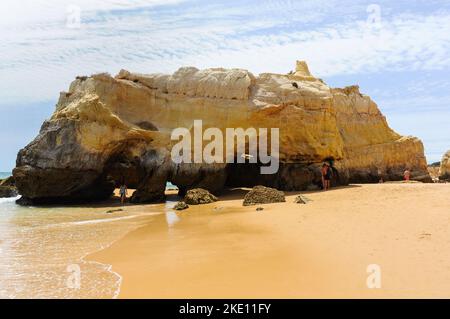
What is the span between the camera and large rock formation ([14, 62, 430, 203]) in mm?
16266

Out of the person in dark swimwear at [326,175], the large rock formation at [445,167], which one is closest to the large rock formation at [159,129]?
the person in dark swimwear at [326,175]

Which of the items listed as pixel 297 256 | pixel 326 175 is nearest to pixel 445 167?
pixel 326 175

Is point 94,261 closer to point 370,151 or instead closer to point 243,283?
point 243,283

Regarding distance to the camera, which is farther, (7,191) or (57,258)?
(7,191)

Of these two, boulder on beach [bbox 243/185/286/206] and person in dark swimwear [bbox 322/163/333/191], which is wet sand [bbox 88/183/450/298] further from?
person in dark swimwear [bbox 322/163/333/191]

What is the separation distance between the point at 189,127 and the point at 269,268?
1302cm

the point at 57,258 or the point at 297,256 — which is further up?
the point at 297,256

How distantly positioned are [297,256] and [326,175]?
13236 mm

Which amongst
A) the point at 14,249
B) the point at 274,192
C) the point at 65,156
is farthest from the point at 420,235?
the point at 65,156

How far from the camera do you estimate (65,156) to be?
53.0 feet

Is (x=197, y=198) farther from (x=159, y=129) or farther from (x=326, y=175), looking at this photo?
(x=326, y=175)

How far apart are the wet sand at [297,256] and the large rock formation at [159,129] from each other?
840cm

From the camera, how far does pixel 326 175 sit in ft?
59.0

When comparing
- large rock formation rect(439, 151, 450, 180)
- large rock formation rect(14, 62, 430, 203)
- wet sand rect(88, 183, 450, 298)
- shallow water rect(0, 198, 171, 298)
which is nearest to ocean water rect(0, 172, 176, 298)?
shallow water rect(0, 198, 171, 298)
